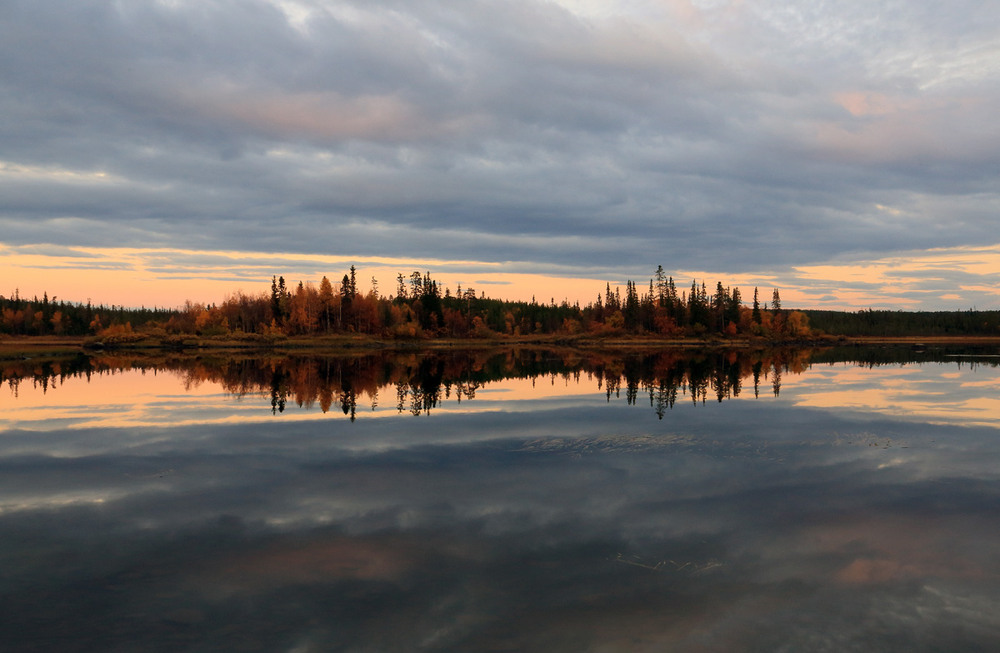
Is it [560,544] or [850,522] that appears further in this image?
[850,522]

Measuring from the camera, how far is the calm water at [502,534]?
905 cm

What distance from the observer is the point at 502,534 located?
42.8 ft

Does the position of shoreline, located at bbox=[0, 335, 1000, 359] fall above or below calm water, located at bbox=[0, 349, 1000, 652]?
above

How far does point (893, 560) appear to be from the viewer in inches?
455

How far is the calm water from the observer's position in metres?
9.05

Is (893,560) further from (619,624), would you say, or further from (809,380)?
(809,380)

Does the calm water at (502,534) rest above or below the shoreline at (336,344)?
below

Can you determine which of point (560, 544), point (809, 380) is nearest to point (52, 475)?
point (560, 544)

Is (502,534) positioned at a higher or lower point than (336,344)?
lower

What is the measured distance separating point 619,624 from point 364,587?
4284 mm

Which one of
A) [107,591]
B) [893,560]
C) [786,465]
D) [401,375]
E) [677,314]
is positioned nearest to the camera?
[107,591]

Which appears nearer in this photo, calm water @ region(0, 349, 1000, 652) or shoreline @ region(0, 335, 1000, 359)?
calm water @ region(0, 349, 1000, 652)

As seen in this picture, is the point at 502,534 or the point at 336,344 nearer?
the point at 502,534

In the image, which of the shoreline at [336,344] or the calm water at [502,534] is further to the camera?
the shoreline at [336,344]
